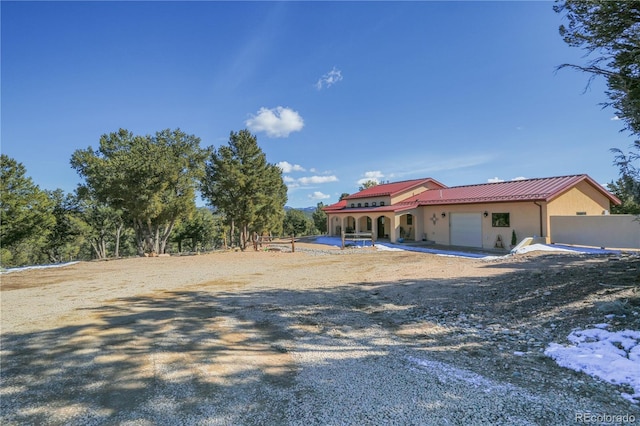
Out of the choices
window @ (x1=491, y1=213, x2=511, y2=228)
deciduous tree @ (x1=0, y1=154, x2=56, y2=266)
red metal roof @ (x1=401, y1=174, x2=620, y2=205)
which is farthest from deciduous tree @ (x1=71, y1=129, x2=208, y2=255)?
window @ (x1=491, y1=213, x2=511, y2=228)

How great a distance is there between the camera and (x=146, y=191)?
1683 cm

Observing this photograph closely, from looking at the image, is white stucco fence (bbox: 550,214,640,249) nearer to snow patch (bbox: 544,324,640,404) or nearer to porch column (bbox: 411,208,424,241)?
porch column (bbox: 411,208,424,241)

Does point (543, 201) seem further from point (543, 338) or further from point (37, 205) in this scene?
point (37, 205)

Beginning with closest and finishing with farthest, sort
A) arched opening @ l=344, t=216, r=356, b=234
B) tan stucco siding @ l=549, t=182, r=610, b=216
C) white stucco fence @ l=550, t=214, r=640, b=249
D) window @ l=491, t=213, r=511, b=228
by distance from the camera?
white stucco fence @ l=550, t=214, r=640, b=249 → tan stucco siding @ l=549, t=182, r=610, b=216 → window @ l=491, t=213, r=511, b=228 → arched opening @ l=344, t=216, r=356, b=234

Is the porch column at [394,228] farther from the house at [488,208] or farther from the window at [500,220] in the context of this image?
the window at [500,220]

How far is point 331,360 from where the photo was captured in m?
3.69

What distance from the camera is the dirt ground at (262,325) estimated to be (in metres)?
3.12

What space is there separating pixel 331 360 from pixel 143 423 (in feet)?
6.49

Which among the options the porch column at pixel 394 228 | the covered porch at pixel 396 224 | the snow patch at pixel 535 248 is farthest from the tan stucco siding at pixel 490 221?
the porch column at pixel 394 228

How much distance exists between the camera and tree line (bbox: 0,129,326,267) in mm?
16969

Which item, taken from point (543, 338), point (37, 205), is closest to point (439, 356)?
point (543, 338)

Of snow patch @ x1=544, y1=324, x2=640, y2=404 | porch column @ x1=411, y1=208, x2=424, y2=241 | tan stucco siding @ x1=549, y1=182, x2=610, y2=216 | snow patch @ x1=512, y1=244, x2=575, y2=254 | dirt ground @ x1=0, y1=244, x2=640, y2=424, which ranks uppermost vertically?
tan stucco siding @ x1=549, y1=182, x2=610, y2=216

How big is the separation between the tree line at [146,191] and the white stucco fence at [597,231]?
1774cm

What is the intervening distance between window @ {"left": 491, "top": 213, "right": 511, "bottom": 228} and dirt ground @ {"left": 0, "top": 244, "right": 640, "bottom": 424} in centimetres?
832
